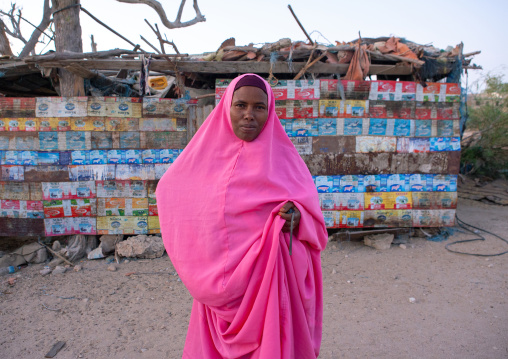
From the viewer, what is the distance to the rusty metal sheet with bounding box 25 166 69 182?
495 cm

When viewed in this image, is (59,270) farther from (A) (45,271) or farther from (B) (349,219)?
(B) (349,219)

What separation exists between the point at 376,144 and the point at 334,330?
2976mm

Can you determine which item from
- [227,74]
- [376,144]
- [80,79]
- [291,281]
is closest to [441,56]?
[376,144]

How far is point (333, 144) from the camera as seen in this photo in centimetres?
511

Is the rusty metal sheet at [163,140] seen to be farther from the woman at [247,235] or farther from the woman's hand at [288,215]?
the woman's hand at [288,215]

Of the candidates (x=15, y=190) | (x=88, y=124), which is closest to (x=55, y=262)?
(x=15, y=190)

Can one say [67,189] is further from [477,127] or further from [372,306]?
[477,127]

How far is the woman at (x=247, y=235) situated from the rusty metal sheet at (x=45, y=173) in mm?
3926

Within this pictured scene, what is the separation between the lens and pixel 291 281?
61.7 inches

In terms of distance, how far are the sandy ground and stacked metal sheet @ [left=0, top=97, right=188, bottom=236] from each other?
0.77 metres

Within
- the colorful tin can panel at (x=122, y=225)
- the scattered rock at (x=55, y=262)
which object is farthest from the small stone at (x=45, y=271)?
the colorful tin can panel at (x=122, y=225)

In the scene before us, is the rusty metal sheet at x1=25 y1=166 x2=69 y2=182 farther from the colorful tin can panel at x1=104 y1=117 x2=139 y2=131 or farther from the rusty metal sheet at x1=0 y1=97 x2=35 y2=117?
the colorful tin can panel at x1=104 y1=117 x2=139 y2=131

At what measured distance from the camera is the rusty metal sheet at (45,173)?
4.95 metres

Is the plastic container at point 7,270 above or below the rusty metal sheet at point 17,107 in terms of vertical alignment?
below
